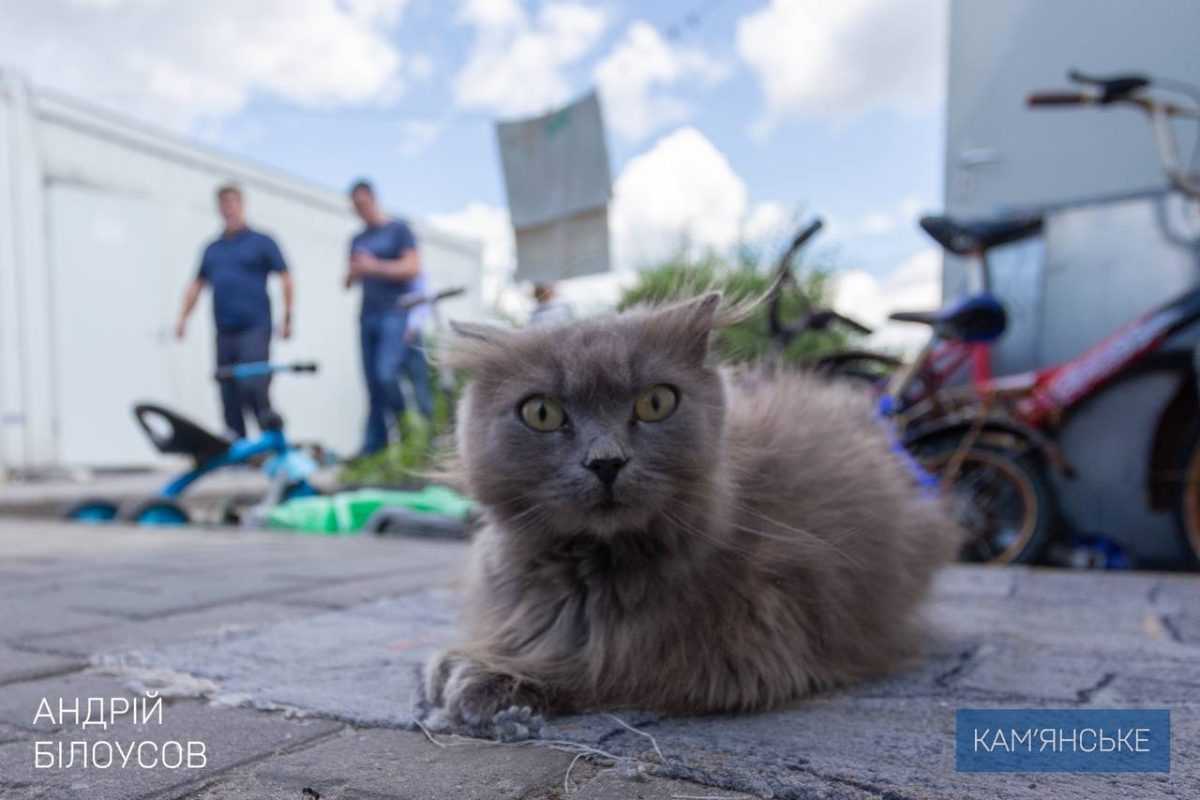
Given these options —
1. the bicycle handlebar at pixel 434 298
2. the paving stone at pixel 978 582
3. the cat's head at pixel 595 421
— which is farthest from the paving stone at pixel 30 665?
the paving stone at pixel 978 582

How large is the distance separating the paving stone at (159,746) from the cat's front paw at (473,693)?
0.55ft

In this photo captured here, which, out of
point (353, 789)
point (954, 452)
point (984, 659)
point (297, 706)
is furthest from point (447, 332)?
point (954, 452)

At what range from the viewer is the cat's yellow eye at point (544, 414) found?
1.34 metres

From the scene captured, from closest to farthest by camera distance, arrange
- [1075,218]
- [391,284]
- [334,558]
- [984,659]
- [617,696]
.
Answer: [617,696], [984,659], [334,558], [1075,218], [391,284]

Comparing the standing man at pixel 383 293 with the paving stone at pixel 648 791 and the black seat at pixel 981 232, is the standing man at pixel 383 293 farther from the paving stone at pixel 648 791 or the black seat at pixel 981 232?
the paving stone at pixel 648 791

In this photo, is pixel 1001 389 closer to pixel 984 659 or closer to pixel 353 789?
pixel 984 659

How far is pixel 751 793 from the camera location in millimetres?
1037

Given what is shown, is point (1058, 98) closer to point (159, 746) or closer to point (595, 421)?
point (595, 421)

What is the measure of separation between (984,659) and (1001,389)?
2145mm

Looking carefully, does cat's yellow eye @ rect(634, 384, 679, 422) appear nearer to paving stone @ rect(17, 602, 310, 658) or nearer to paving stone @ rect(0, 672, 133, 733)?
paving stone @ rect(0, 672, 133, 733)

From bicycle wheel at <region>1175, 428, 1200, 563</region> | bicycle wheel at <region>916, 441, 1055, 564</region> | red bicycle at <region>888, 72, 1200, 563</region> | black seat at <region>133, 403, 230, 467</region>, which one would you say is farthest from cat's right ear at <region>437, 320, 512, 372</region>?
black seat at <region>133, 403, 230, 467</region>

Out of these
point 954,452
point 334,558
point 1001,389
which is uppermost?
point 1001,389

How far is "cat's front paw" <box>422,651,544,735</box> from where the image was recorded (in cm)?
128

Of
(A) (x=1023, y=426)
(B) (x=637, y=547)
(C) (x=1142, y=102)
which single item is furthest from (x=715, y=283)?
(A) (x=1023, y=426)
